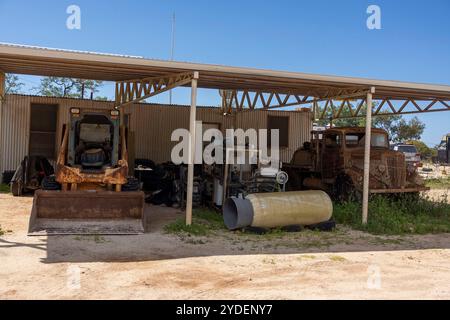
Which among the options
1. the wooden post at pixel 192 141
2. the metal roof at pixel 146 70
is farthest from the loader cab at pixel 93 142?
the wooden post at pixel 192 141

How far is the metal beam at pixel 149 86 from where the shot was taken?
30.3 feet

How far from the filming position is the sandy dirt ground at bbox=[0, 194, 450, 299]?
207 inches

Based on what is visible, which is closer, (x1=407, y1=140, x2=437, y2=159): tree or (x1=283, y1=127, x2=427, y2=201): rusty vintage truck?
(x1=283, y1=127, x2=427, y2=201): rusty vintage truck

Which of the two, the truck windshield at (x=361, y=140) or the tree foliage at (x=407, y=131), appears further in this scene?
the tree foliage at (x=407, y=131)

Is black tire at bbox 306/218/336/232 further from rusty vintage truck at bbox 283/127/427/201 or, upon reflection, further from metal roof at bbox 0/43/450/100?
metal roof at bbox 0/43/450/100

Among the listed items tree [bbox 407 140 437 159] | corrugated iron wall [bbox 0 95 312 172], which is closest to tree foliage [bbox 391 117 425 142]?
tree [bbox 407 140 437 159]

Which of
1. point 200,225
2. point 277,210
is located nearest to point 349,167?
point 277,210

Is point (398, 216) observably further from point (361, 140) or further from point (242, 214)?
point (242, 214)

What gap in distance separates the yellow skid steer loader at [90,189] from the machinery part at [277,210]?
178cm

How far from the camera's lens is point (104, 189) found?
9.52 meters

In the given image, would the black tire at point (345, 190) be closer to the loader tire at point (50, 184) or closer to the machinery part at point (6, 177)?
the loader tire at point (50, 184)
